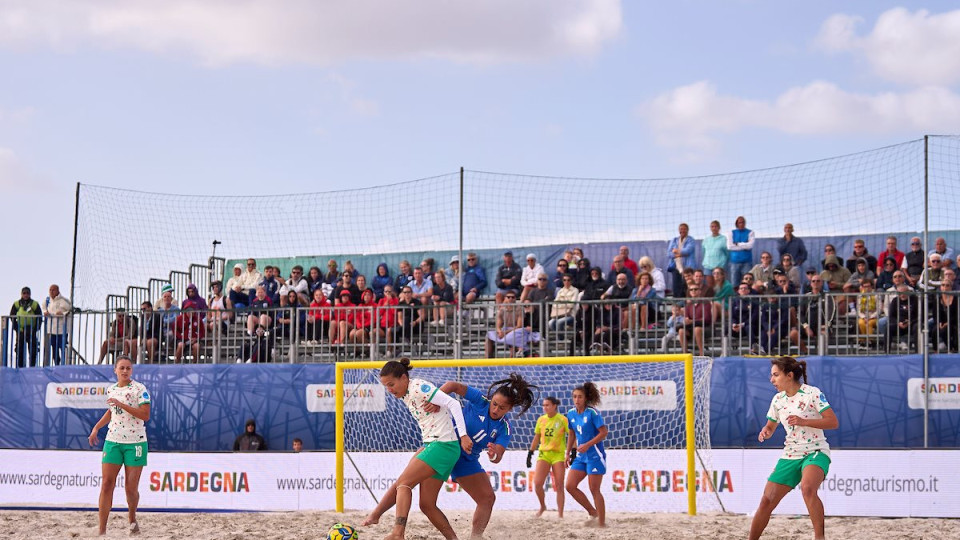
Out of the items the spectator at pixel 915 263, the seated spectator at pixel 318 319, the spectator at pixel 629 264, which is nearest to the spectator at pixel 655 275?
the spectator at pixel 629 264

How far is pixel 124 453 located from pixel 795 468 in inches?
239

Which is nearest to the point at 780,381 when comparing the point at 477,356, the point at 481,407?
the point at 481,407

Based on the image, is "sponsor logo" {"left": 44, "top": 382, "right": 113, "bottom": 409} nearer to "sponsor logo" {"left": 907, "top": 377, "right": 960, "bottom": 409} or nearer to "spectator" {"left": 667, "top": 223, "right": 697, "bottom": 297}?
"spectator" {"left": 667, "top": 223, "right": 697, "bottom": 297}

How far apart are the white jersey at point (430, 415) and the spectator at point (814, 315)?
8.11 meters

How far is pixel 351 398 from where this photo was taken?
16.5 metres

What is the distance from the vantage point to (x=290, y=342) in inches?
739

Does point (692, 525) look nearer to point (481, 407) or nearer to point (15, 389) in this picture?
point (481, 407)

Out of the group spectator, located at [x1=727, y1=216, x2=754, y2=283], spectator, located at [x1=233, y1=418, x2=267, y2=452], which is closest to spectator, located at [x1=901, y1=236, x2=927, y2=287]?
spectator, located at [x1=727, y1=216, x2=754, y2=283]

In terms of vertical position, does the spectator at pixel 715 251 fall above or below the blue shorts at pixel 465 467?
above

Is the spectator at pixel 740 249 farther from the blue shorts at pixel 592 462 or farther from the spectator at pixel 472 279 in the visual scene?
the blue shorts at pixel 592 462

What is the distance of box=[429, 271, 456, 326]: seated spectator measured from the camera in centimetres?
1767

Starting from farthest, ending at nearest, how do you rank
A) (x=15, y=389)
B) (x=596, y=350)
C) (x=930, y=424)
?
(x=15, y=389) < (x=596, y=350) < (x=930, y=424)

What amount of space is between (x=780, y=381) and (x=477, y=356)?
8926 millimetres

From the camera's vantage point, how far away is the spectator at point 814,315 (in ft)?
52.2
